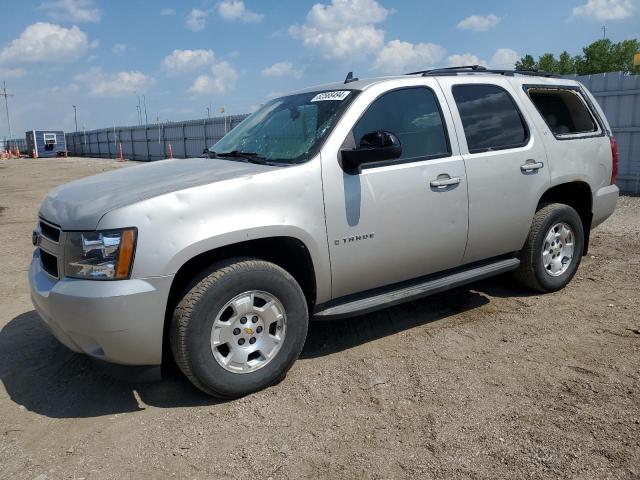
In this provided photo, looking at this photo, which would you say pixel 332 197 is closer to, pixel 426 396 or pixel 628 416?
pixel 426 396

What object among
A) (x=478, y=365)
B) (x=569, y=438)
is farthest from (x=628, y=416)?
(x=478, y=365)

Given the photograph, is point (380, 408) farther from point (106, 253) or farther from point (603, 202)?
point (603, 202)

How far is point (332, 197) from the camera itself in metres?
3.53

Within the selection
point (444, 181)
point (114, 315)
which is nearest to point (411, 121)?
point (444, 181)

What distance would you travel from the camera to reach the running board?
12.0 ft

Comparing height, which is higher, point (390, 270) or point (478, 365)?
point (390, 270)

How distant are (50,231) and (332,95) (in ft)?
6.95

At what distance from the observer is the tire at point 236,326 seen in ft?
10.2

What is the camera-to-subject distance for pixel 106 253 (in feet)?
9.66

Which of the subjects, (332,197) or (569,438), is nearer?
(569,438)

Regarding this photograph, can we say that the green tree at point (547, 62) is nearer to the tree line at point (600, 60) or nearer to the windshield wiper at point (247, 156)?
the tree line at point (600, 60)

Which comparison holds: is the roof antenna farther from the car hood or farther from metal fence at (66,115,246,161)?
metal fence at (66,115,246,161)

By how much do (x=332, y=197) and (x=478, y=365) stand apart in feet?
5.00

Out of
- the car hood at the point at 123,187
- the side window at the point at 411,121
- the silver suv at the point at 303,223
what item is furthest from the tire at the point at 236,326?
the side window at the point at 411,121
